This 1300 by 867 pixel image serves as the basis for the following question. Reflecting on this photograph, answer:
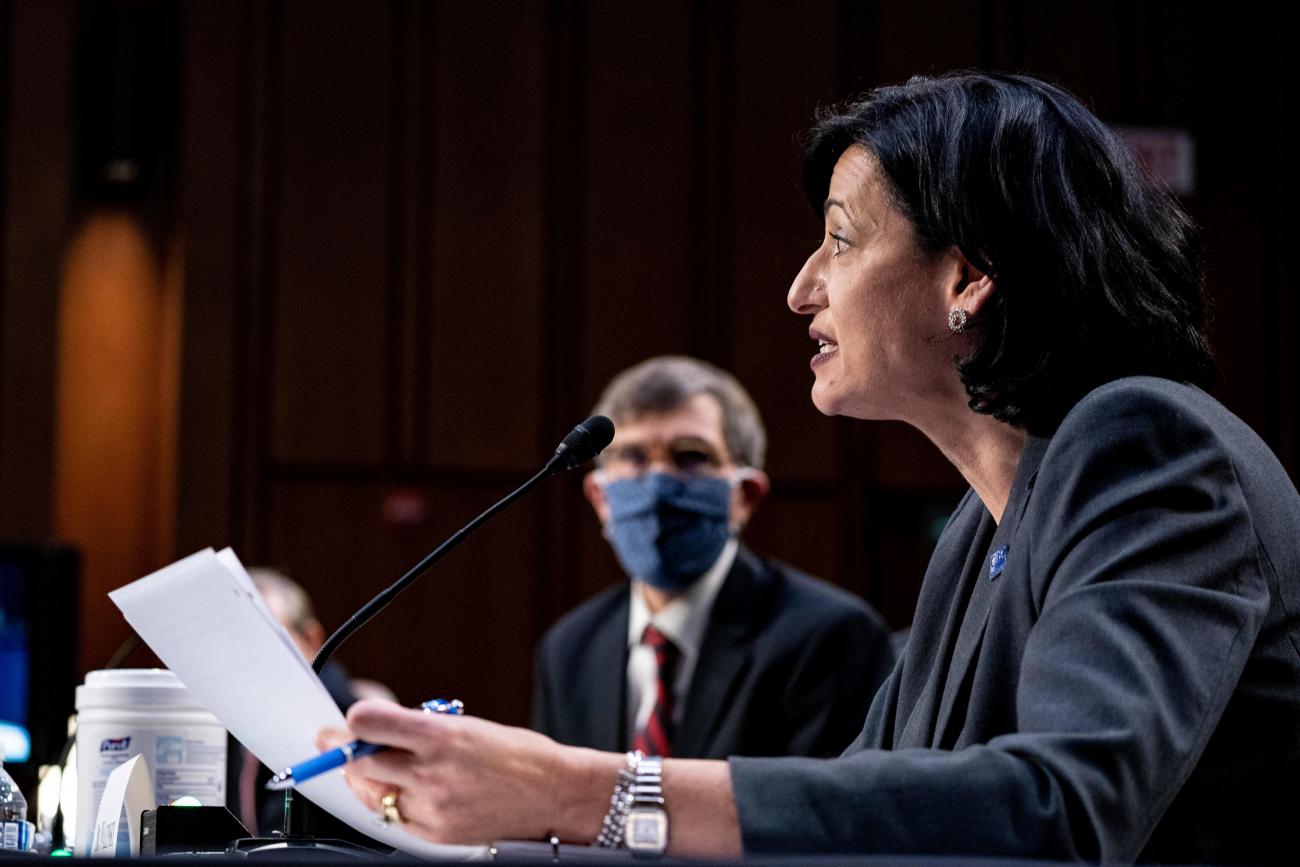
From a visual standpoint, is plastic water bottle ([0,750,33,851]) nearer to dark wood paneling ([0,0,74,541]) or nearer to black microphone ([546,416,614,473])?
black microphone ([546,416,614,473])

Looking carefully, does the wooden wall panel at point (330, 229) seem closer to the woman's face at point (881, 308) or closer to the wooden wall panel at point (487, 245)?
the wooden wall panel at point (487, 245)

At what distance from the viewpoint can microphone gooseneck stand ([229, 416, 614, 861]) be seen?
1536 mm

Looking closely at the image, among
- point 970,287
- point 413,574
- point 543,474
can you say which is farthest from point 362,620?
point 970,287

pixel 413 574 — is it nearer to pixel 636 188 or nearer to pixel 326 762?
pixel 326 762

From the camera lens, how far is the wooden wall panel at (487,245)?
5.67 meters

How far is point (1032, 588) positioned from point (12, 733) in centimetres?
201

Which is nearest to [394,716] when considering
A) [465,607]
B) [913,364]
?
[913,364]

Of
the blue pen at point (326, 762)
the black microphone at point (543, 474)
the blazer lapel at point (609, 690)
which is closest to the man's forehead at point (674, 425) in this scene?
the blazer lapel at point (609, 690)

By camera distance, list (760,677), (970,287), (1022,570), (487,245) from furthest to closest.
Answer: (487,245), (760,677), (970,287), (1022,570)

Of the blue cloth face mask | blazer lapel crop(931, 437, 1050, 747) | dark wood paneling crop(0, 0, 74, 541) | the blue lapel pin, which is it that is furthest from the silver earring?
dark wood paneling crop(0, 0, 74, 541)

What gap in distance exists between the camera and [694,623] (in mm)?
3672

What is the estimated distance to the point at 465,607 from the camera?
5.59 meters

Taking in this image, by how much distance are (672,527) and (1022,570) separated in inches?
85.6

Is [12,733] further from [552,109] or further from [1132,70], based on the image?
[1132,70]
